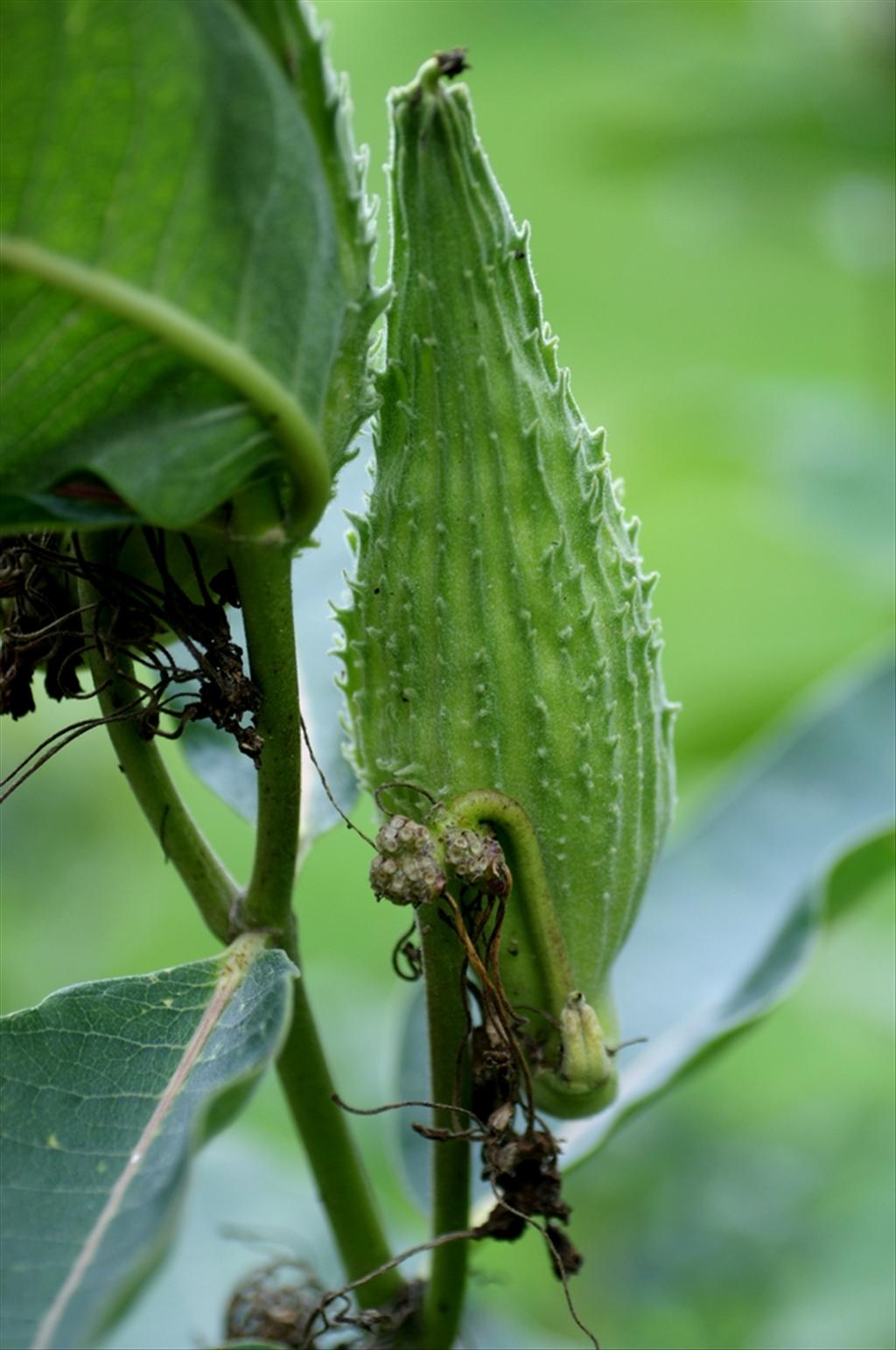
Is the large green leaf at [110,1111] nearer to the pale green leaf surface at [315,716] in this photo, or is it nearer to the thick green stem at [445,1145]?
the thick green stem at [445,1145]

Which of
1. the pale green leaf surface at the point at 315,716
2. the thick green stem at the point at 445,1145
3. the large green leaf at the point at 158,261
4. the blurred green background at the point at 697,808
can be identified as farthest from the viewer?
the blurred green background at the point at 697,808

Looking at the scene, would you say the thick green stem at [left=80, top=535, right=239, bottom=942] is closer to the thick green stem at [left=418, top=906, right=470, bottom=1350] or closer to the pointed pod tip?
the thick green stem at [left=418, top=906, right=470, bottom=1350]

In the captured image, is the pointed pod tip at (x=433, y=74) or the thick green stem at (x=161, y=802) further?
the thick green stem at (x=161, y=802)

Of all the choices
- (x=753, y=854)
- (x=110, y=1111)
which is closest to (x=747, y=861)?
(x=753, y=854)

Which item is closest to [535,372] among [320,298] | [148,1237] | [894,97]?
[320,298]

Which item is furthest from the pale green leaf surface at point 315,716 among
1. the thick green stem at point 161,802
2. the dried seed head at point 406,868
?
the dried seed head at point 406,868

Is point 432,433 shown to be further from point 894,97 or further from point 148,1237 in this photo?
point 894,97

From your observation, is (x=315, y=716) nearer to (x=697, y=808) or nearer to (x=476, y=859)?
(x=476, y=859)
